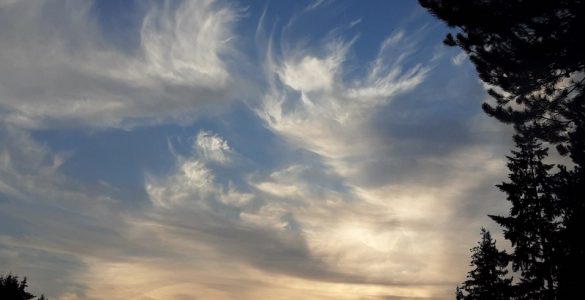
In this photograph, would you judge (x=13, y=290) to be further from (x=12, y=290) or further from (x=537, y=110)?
(x=537, y=110)

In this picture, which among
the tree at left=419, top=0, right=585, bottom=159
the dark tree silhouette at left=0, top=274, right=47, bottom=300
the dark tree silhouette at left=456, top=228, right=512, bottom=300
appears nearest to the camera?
the tree at left=419, top=0, right=585, bottom=159

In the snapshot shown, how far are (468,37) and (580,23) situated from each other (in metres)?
4.03

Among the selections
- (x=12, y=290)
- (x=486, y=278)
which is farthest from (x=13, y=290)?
A: (x=486, y=278)

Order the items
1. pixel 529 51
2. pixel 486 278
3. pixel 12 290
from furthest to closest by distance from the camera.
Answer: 1. pixel 12 290
2. pixel 486 278
3. pixel 529 51

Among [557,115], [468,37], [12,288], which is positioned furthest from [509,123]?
[12,288]

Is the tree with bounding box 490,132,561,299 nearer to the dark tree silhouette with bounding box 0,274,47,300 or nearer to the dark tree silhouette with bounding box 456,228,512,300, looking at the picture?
the dark tree silhouette with bounding box 456,228,512,300

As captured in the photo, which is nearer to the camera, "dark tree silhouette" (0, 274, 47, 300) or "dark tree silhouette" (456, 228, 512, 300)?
"dark tree silhouette" (456, 228, 512, 300)

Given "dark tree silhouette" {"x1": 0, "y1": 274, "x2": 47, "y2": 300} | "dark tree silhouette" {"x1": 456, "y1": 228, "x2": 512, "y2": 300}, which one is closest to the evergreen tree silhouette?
"dark tree silhouette" {"x1": 0, "y1": 274, "x2": 47, "y2": 300}

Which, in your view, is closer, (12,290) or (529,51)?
(529,51)

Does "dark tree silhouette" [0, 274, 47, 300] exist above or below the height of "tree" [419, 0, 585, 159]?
below

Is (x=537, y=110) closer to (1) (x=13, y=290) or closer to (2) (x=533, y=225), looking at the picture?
(2) (x=533, y=225)

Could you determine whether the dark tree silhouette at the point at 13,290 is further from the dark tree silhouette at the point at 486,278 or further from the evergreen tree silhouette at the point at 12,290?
the dark tree silhouette at the point at 486,278

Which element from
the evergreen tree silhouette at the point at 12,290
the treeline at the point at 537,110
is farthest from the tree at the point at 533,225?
the evergreen tree silhouette at the point at 12,290

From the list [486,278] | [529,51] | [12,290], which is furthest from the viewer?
[12,290]
